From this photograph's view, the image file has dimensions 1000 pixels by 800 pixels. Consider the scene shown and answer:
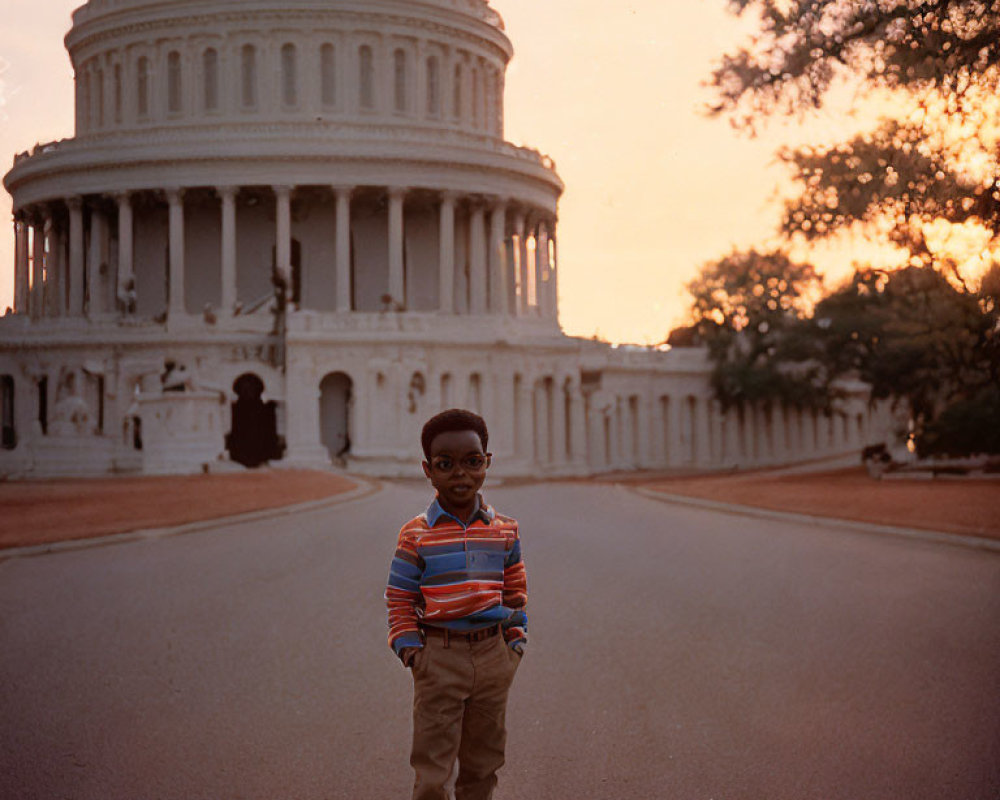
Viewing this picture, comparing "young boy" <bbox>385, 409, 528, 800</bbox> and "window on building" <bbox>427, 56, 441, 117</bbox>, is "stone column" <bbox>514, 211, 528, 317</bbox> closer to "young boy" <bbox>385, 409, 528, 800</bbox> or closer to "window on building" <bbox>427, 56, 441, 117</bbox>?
"window on building" <bbox>427, 56, 441, 117</bbox>

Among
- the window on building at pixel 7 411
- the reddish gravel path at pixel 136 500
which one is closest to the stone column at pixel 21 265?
the window on building at pixel 7 411

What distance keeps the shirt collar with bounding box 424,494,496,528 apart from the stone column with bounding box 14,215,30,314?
73.4 metres

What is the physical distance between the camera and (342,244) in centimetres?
6681

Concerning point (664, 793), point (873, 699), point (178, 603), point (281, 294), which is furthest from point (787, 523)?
point (281, 294)

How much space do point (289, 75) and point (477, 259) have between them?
15.6 m

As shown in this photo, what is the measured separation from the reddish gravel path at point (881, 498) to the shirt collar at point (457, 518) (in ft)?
49.5

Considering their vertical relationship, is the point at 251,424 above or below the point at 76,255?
below

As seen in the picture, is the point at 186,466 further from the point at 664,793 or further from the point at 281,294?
the point at 664,793

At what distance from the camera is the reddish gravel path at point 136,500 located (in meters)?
22.0

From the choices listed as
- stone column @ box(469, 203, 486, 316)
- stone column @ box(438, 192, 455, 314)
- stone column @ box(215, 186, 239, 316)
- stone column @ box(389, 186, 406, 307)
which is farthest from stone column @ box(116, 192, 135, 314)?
stone column @ box(469, 203, 486, 316)

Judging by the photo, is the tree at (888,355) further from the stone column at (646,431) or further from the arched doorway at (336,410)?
the arched doorway at (336,410)

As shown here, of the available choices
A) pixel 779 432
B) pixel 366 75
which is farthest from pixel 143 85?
pixel 779 432

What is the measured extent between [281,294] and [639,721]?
5216cm

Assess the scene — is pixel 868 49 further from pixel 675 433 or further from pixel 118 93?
pixel 118 93
